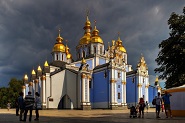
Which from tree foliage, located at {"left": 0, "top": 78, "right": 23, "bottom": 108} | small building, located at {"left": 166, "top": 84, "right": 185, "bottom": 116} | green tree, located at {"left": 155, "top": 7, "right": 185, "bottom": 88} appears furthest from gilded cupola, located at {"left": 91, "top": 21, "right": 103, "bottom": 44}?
small building, located at {"left": 166, "top": 84, "right": 185, "bottom": 116}

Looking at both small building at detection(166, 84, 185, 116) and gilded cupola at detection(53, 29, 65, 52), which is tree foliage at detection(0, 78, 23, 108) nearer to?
gilded cupola at detection(53, 29, 65, 52)

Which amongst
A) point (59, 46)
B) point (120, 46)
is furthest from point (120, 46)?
point (59, 46)

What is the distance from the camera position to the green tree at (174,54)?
→ 19.3 m

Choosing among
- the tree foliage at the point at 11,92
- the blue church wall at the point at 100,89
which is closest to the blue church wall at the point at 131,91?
the blue church wall at the point at 100,89

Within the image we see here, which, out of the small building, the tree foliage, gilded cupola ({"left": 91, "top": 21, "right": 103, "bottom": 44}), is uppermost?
gilded cupola ({"left": 91, "top": 21, "right": 103, "bottom": 44})

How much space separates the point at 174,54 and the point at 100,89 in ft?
96.1

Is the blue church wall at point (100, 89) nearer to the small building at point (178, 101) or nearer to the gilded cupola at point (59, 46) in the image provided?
the gilded cupola at point (59, 46)

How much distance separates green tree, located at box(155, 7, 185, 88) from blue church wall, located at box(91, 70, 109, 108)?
1020 inches

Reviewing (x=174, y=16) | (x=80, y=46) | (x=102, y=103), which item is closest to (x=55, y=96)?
(x=102, y=103)

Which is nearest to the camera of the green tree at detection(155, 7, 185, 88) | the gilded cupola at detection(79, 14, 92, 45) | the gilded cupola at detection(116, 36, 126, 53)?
the green tree at detection(155, 7, 185, 88)

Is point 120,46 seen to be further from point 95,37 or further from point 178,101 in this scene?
point 178,101

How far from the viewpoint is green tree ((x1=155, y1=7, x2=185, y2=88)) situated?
19.3 metres

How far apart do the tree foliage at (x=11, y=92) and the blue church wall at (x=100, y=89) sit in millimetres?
30339

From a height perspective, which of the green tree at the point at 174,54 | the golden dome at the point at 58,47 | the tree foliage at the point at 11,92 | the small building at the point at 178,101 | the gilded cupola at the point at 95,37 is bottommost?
the tree foliage at the point at 11,92
